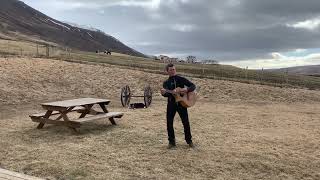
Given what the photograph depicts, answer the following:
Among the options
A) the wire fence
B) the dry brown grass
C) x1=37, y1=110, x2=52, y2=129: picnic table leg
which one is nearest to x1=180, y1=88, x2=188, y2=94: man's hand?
the dry brown grass

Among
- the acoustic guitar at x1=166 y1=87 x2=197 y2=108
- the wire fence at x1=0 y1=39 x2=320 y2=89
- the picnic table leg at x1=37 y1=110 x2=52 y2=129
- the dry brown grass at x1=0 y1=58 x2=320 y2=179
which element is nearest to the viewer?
the dry brown grass at x1=0 y1=58 x2=320 y2=179

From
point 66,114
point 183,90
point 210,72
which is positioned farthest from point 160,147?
point 210,72

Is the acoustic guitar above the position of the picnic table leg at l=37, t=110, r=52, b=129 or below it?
above

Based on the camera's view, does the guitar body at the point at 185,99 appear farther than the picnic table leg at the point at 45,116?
No

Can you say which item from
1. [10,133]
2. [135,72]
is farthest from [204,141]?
[135,72]

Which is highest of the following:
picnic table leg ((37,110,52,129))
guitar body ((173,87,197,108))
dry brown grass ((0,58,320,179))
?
guitar body ((173,87,197,108))

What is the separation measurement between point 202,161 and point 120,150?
6.94 feet

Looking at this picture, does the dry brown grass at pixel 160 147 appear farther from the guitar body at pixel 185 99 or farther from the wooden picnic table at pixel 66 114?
the guitar body at pixel 185 99

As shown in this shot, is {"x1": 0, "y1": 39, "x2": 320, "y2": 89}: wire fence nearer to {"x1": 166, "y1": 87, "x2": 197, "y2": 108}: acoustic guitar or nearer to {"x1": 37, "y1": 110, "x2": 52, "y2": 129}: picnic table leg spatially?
{"x1": 37, "y1": 110, "x2": 52, "y2": 129}: picnic table leg

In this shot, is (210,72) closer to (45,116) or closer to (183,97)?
(45,116)

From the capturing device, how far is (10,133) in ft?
48.9

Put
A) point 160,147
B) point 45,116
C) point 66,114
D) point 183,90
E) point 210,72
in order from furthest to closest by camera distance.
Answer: point 210,72 < point 45,116 < point 66,114 < point 160,147 < point 183,90

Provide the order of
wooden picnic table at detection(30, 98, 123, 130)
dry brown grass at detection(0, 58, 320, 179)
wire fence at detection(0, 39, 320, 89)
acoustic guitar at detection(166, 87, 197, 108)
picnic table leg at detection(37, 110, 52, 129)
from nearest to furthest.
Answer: dry brown grass at detection(0, 58, 320, 179)
acoustic guitar at detection(166, 87, 197, 108)
wooden picnic table at detection(30, 98, 123, 130)
picnic table leg at detection(37, 110, 52, 129)
wire fence at detection(0, 39, 320, 89)

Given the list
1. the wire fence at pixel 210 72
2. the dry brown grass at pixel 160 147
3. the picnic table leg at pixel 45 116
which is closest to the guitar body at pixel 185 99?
the dry brown grass at pixel 160 147
